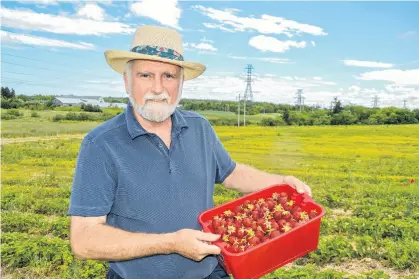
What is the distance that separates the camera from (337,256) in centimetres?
581

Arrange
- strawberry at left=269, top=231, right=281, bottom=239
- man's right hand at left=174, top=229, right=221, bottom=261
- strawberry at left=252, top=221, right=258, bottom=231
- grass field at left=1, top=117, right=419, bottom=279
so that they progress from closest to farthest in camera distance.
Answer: man's right hand at left=174, top=229, right=221, bottom=261 < strawberry at left=269, top=231, right=281, bottom=239 < strawberry at left=252, top=221, right=258, bottom=231 < grass field at left=1, top=117, right=419, bottom=279

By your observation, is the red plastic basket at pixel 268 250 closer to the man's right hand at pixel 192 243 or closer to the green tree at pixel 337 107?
the man's right hand at pixel 192 243

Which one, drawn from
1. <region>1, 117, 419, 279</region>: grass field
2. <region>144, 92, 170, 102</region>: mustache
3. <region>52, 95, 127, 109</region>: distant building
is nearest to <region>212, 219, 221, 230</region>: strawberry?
<region>144, 92, 170, 102</region>: mustache

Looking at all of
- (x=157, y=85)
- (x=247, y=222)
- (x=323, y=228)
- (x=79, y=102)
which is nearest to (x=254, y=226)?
(x=247, y=222)

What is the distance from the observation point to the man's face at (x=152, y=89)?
2492 mm

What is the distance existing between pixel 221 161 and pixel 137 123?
0.67 metres

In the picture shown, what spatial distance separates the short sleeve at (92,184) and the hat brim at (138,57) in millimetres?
533

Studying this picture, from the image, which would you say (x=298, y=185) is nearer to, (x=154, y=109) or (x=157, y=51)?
(x=154, y=109)

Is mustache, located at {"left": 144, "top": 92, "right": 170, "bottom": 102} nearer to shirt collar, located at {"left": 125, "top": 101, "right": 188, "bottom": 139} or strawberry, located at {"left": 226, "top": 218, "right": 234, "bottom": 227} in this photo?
shirt collar, located at {"left": 125, "top": 101, "right": 188, "bottom": 139}

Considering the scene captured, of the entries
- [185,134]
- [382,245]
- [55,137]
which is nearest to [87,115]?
[55,137]

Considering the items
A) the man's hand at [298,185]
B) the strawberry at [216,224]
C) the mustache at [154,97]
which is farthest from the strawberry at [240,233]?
the mustache at [154,97]

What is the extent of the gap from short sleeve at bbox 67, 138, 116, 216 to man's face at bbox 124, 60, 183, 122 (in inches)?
14.2

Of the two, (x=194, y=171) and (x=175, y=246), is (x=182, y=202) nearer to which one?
(x=194, y=171)

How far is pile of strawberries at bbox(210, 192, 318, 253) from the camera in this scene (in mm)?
2352
